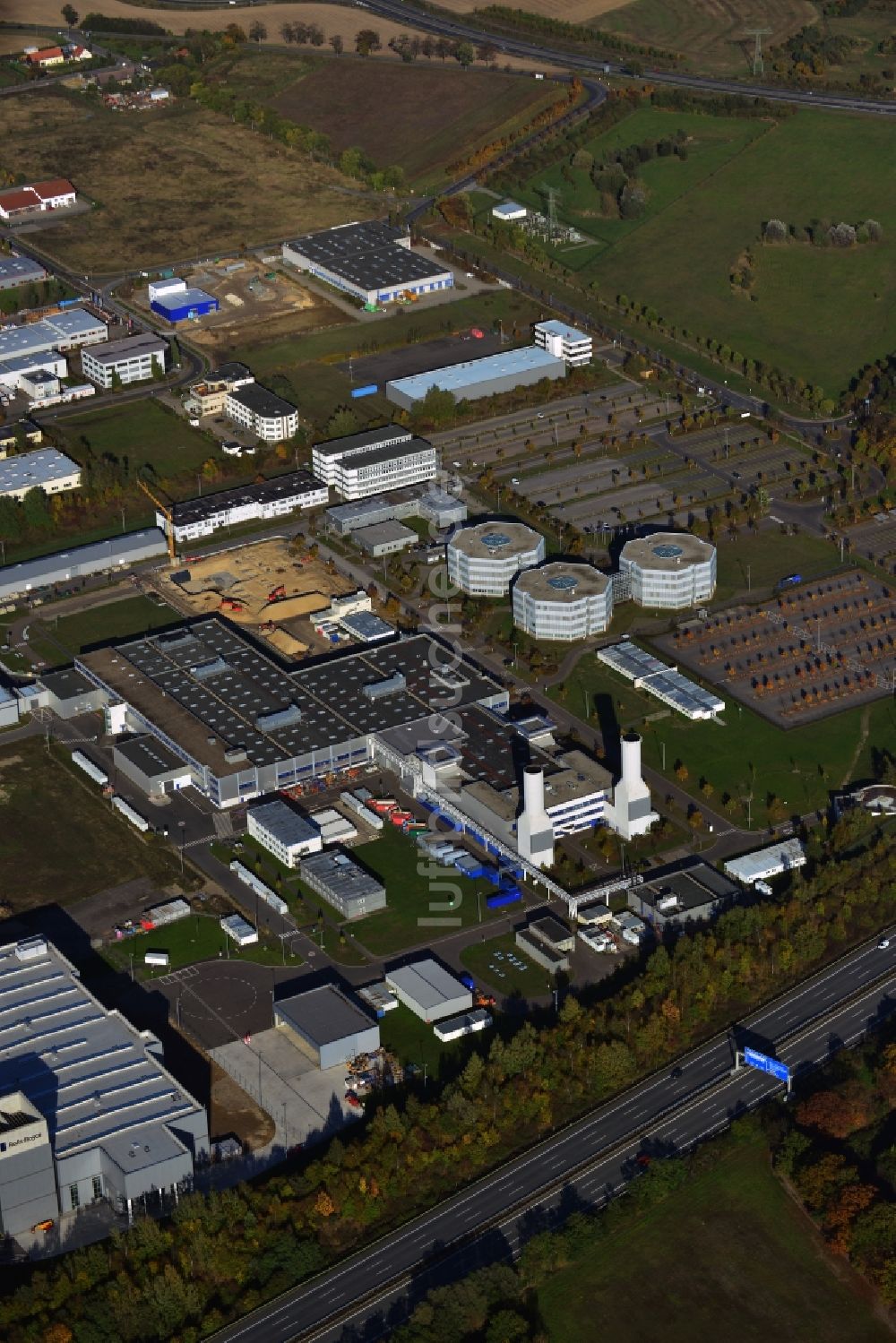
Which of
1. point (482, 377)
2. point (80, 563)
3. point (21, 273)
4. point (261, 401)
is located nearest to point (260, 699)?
point (80, 563)

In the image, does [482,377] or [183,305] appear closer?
[482,377]

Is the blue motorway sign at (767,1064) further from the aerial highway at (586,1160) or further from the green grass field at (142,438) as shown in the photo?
the green grass field at (142,438)

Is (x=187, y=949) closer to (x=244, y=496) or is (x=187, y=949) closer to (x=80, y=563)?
(x=80, y=563)

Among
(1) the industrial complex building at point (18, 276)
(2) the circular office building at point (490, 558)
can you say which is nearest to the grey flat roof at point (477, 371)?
(2) the circular office building at point (490, 558)

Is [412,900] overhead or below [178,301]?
overhead

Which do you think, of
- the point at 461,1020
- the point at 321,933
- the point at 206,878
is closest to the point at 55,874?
the point at 206,878

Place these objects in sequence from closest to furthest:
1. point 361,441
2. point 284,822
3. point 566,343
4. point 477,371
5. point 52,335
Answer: point 284,822 → point 361,441 → point 477,371 → point 566,343 → point 52,335
